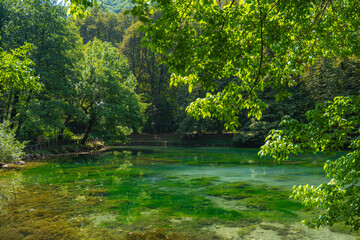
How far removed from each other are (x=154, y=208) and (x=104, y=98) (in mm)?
23404

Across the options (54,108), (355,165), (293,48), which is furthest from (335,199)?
(54,108)

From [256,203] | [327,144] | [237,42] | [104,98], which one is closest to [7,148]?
[104,98]

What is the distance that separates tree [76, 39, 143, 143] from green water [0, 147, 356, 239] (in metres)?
15.2

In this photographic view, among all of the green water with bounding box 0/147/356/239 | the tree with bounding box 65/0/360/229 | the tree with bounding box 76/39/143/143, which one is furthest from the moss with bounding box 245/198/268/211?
the tree with bounding box 76/39/143/143

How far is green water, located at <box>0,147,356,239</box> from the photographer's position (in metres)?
6.55

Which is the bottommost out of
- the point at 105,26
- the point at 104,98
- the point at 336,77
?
the point at 104,98

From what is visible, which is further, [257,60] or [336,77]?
[336,77]

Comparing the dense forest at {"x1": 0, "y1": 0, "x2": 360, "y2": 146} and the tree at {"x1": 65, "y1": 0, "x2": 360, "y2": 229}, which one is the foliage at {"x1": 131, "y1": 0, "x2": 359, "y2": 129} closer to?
the tree at {"x1": 65, "y1": 0, "x2": 360, "y2": 229}

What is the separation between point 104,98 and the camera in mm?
30250

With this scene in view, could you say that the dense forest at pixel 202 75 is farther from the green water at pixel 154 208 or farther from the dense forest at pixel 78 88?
the green water at pixel 154 208

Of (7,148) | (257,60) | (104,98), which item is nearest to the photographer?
(257,60)

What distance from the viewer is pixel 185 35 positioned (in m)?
4.09

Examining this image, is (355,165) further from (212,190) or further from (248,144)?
(248,144)

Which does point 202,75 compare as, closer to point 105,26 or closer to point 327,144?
point 327,144
